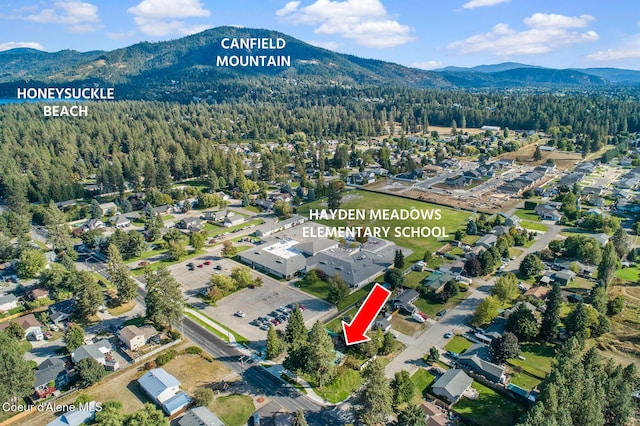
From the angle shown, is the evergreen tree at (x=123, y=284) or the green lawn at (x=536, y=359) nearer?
the green lawn at (x=536, y=359)

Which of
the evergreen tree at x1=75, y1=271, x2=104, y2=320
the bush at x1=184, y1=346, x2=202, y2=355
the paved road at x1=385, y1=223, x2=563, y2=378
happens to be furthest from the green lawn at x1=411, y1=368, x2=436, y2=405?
the evergreen tree at x1=75, y1=271, x2=104, y2=320

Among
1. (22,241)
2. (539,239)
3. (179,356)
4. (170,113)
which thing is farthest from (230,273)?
(170,113)

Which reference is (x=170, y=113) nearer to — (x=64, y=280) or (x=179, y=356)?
(x=64, y=280)

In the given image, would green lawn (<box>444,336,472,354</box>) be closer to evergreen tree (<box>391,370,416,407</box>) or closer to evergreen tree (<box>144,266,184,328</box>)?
evergreen tree (<box>391,370,416,407</box>)

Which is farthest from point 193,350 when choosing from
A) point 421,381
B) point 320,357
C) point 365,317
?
point 421,381

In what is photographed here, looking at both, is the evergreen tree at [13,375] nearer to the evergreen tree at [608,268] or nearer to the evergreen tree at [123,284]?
the evergreen tree at [123,284]

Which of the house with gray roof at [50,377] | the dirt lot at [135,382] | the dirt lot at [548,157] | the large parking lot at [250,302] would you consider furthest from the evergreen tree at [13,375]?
the dirt lot at [548,157]

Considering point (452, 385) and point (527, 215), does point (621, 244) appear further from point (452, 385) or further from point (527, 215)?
point (452, 385)
